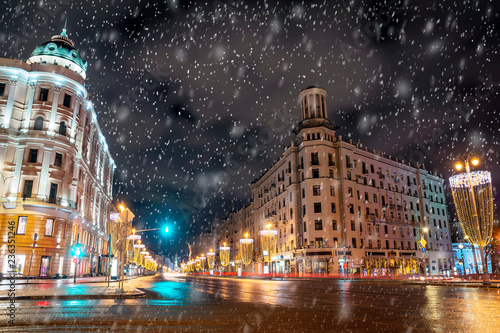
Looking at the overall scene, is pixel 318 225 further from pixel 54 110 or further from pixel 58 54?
pixel 58 54

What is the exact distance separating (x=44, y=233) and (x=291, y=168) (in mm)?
41151

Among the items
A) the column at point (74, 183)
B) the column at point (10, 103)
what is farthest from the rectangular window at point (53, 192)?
the column at point (10, 103)

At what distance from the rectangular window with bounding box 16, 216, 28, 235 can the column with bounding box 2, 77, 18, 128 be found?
9.85 meters

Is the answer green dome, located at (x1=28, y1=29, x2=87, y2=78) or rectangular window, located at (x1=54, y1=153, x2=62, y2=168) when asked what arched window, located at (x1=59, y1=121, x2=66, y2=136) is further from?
green dome, located at (x1=28, y1=29, x2=87, y2=78)

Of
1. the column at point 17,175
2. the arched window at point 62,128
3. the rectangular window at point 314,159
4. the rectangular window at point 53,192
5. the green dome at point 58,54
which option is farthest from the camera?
the rectangular window at point 314,159

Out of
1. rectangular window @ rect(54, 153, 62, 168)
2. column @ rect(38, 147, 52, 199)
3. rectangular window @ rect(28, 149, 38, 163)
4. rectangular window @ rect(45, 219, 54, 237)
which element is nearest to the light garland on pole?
rectangular window @ rect(45, 219, 54, 237)

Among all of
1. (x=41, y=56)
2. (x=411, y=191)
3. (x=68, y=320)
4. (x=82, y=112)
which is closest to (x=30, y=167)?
(x=82, y=112)

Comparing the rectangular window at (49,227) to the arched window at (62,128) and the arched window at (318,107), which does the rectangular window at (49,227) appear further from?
the arched window at (318,107)

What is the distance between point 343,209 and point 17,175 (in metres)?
46.0

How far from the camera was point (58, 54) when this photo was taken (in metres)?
43.7

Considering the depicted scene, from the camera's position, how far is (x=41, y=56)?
4319 cm

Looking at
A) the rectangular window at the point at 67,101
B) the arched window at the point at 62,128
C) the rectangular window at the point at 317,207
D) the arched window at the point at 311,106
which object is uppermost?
the arched window at the point at 311,106

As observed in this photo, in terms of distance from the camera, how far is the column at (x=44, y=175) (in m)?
36.9

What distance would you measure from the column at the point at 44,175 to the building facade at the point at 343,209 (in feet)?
97.9
